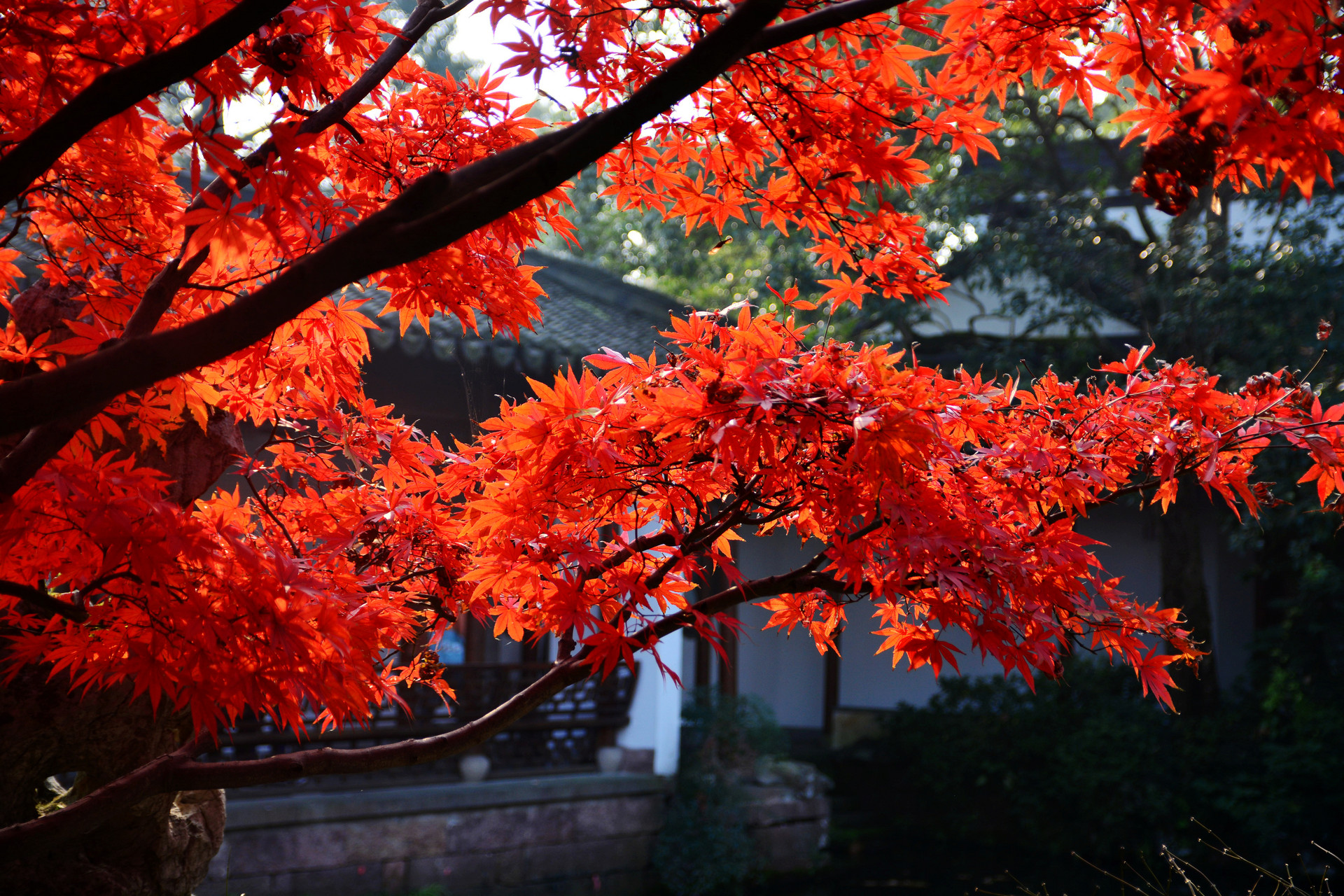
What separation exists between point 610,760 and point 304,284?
719cm

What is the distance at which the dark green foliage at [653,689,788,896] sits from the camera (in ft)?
24.9

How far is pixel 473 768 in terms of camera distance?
7219 mm

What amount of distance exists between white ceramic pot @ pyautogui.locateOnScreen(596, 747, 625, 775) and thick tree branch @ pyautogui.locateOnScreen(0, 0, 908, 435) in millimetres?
7074

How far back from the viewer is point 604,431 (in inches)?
77.5

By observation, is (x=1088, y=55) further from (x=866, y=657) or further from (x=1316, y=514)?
(x=866, y=657)

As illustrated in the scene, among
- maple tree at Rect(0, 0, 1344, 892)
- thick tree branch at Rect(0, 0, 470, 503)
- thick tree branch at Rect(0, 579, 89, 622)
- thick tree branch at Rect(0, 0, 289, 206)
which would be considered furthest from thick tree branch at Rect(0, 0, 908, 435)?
thick tree branch at Rect(0, 579, 89, 622)

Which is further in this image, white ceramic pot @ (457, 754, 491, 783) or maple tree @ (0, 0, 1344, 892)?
white ceramic pot @ (457, 754, 491, 783)

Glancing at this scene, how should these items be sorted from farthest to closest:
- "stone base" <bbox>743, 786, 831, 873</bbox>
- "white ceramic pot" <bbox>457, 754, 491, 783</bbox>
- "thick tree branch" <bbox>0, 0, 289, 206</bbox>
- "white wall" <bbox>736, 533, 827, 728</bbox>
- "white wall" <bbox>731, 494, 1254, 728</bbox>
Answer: "white wall" <bbox>736, 533, 827, 728</bbox>, "white wall" <bbox>731, 494, 1254, 728</bbox>, "stone base" <bbox>743, 786, 831, 873</bbox>, "white ceramic pot" <bbox>457, 754, 491, 783</bbox>, "thick tree branch" <bbox>0, 0, 289, 206</bbox>

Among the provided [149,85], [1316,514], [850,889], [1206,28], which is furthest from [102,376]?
[1316,514]

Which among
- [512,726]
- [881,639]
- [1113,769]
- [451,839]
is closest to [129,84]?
[512,726]

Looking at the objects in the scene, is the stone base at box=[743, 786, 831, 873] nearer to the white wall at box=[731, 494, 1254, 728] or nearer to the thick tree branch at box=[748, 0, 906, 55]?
the white wall at box=[731, 494, 1254, 728]

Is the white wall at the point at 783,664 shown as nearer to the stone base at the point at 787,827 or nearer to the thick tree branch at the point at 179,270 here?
the stone base at the point at 787,827

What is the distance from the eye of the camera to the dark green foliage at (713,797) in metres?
7.58

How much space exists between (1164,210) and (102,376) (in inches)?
69.6
